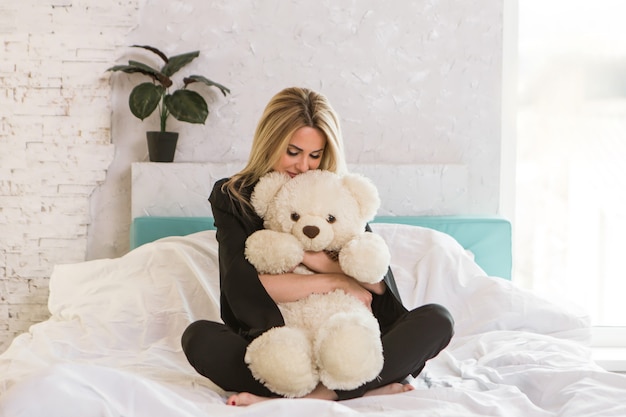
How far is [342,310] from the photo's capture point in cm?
169

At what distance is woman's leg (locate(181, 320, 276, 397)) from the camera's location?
1634mm

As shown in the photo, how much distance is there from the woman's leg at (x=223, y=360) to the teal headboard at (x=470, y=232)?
43.4 inches

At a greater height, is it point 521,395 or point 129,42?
point 129,42

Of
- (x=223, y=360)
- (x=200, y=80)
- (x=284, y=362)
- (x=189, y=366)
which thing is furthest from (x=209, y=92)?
(x=284, y=362)

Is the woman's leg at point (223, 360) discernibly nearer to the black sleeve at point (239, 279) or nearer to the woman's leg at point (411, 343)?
the black sleeve at point (239, 279)

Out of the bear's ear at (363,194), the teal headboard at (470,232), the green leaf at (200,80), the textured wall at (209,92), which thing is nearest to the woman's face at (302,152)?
the bear's ear at (363,194)

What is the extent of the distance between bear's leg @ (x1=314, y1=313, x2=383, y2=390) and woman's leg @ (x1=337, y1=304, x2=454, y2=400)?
67 millimetres

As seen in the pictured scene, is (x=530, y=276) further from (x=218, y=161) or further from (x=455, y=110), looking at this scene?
(x=218, y=161)

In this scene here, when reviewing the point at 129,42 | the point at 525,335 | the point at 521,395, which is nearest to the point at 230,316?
the point at 521,395

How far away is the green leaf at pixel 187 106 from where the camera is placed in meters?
2.81

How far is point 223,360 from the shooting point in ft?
5.37

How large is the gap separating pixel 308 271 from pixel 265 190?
21 centimetres

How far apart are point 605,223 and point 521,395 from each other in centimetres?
182

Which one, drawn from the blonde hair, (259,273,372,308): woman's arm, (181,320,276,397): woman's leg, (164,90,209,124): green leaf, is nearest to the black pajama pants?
(181,320,276,397): woman's leg
